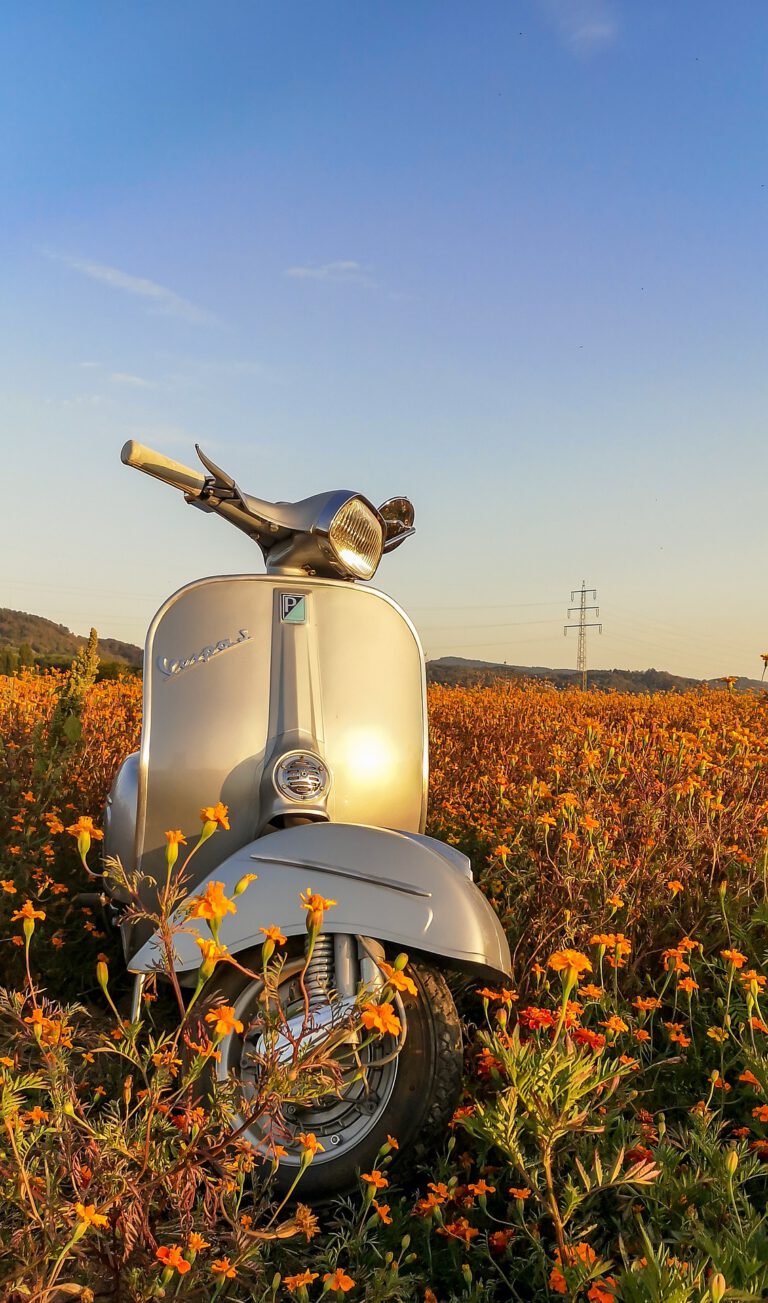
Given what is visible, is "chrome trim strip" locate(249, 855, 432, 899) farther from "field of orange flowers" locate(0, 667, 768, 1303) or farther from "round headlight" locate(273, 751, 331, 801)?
"round headlight" locate(273, 751, 331, 801)

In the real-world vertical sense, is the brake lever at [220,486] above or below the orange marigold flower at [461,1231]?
above

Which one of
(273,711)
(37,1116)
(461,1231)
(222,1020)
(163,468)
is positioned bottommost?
(461,1231)

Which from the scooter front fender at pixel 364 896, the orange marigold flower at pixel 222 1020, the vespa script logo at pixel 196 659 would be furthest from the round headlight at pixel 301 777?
the orange marigold flower at pixel 222 1020

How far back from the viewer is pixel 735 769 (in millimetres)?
4117

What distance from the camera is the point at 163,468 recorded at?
2.57 m

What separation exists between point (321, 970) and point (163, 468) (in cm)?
135

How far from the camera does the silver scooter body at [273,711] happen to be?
2469 mm

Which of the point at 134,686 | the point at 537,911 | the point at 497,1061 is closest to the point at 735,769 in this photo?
the point at 537,911

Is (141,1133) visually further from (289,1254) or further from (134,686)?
(134,686)

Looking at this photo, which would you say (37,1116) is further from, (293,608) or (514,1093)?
(293,608)

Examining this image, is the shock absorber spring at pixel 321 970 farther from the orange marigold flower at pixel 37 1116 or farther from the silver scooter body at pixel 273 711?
the orange marigold flower at pixel 37 1116

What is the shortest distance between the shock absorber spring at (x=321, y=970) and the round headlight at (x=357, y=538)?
3.30 feet

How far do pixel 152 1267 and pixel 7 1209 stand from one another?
44cm

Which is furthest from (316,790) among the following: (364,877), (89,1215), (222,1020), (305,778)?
(89,1215)
